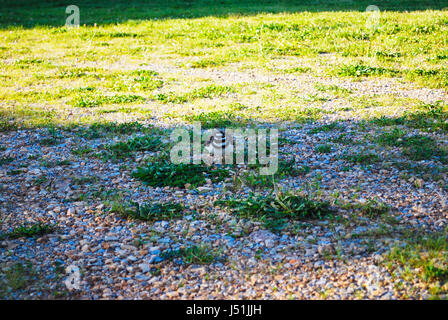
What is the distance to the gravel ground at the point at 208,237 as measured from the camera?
4410 mm

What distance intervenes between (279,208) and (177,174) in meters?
1.69

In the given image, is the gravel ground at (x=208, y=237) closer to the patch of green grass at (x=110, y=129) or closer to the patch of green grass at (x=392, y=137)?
the patch of green grass at (x=392, y=137)

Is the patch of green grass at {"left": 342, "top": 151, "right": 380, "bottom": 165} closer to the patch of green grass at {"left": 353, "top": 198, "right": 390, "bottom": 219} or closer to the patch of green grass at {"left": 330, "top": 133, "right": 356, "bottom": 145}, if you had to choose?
the patch of green grass at {"left": 330, "top": 133, "right": 356, "bottom": 145}

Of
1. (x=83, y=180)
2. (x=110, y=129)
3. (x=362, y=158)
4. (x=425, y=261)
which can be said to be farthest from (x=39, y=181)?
(x=425, y=261)

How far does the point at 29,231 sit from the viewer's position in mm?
5379

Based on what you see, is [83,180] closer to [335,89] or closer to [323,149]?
[323,149]

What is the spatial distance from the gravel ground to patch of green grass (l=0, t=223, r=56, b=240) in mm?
121

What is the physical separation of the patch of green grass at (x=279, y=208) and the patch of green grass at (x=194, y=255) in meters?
0.76

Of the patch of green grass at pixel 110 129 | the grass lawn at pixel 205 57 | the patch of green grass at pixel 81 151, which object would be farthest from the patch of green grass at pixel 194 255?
the grass lawn at pixel 205 57

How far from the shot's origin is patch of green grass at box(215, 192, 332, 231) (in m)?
5.47

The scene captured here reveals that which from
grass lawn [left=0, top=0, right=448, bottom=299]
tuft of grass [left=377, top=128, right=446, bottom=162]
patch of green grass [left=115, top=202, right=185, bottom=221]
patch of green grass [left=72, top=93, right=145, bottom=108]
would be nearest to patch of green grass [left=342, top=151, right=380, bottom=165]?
grass lawn [left=0, top=0, right=448, bottom=299]

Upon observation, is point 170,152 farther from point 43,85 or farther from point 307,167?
point 43,85
